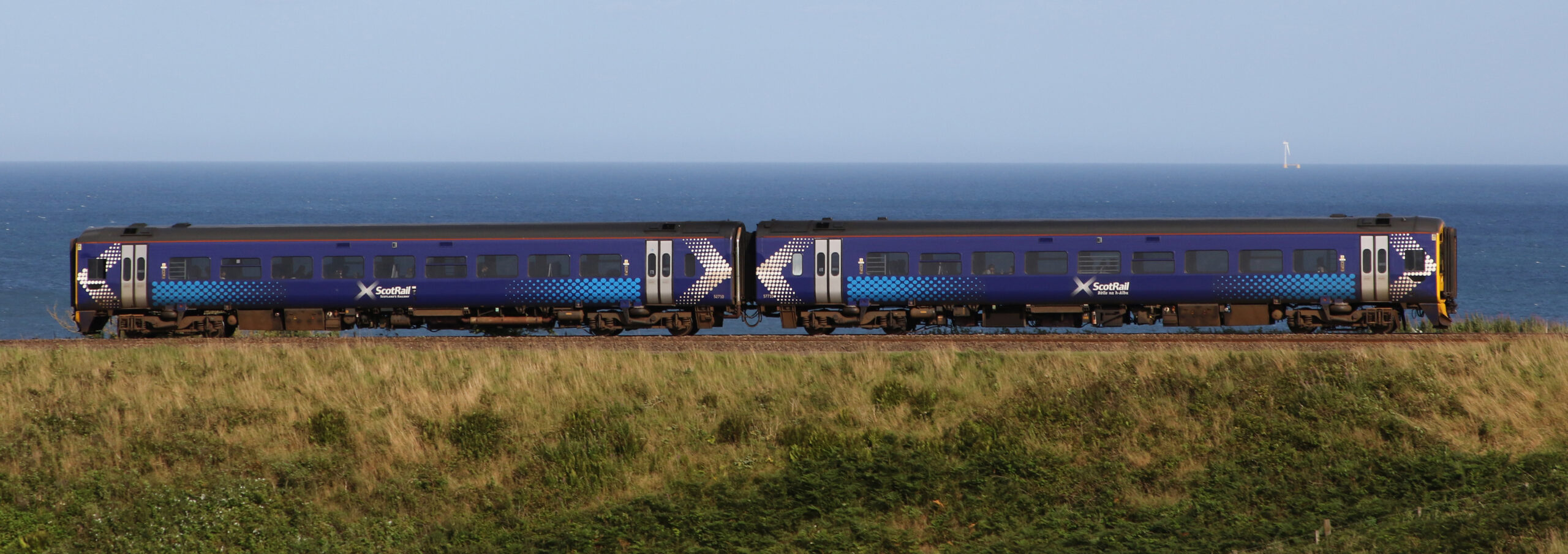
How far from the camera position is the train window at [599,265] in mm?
29109

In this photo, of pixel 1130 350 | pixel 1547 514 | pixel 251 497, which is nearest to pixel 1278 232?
pixel 1130 350

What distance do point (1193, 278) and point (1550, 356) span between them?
26.0ft

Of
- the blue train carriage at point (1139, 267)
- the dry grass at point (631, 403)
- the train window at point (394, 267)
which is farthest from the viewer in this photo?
the train window at point (394, 267)

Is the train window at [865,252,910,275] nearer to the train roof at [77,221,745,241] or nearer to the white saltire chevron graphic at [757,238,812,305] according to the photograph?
the white saltire chevron graphic at [757,238,812,305]

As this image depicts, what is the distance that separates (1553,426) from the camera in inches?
745

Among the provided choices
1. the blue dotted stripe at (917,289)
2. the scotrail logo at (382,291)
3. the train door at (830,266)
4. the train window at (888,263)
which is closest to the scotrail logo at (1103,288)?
the blue dotted stripe at (917,289)

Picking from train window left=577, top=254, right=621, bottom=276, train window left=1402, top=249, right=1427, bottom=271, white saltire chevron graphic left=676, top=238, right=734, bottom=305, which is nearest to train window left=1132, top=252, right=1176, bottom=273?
train window left=1402, top=249, right=1427, bottom=271

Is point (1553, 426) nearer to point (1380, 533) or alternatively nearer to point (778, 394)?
point (1380, 533)

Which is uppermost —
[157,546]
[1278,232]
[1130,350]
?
[1278,232]

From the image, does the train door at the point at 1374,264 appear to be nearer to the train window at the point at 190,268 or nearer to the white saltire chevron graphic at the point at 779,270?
the white saltire chevron graphic at the point at 779,270

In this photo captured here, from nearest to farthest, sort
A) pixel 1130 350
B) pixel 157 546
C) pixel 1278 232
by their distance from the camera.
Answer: pixel 157 546 → pixel 1130 350 → pixel 1278 232

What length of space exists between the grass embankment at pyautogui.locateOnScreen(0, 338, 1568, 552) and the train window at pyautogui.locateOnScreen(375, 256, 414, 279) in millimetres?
6315

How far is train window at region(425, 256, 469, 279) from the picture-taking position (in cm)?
2938

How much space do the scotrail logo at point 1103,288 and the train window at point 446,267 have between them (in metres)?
13.1
